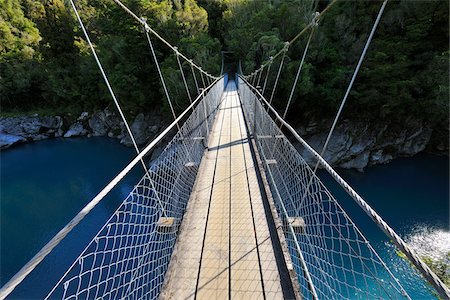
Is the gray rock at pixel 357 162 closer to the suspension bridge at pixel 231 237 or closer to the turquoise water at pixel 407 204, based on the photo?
the turquoise water at pixel 407 204

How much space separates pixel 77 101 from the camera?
12375 millimetres

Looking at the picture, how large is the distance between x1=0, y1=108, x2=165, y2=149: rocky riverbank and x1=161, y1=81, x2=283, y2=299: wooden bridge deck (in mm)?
9203

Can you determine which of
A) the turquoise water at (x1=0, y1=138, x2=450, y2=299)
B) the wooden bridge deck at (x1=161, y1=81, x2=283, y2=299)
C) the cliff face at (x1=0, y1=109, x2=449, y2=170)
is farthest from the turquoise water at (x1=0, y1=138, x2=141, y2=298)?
the cliff face at (x1=0, y1=109, x2=449, y2=170)

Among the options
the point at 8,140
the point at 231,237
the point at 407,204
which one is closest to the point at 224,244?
the point at 231,237

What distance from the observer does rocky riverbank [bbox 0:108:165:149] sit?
1095 centimetres

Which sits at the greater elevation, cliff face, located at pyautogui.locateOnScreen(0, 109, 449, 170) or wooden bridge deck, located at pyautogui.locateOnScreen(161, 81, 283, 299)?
wooden bridge deck, located at pyautogui.locateOnScreen(161, 81, 283, 299)

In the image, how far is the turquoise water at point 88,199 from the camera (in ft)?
14.8

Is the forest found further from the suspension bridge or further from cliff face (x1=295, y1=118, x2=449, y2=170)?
the suspension bridge

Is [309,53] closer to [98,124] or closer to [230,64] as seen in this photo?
[230,64]

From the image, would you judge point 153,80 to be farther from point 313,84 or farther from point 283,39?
point 313,84

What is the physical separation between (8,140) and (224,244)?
46.5ft

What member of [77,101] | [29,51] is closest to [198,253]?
[77,101]

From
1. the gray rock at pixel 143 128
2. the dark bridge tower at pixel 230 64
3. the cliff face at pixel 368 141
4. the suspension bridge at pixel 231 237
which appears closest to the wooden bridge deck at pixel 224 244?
the suspension bridge at pixel 231 237

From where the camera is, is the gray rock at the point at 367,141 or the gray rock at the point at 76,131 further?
the gray rock at the point at 76,131
